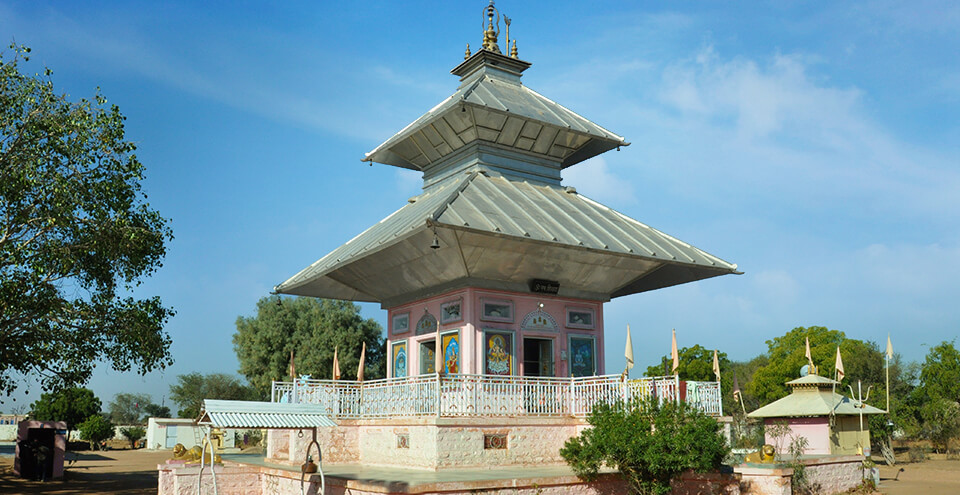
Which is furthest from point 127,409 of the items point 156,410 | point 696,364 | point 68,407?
point 696,364

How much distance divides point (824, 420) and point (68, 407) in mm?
54365

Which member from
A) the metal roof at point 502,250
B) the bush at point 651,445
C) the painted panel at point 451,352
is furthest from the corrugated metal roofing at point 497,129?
the bush at point 651,445

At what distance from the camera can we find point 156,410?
9406 centimetres

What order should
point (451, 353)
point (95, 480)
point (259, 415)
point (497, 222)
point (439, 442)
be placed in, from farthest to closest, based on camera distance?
point (95, 480), point (451, 353), point (497, 222), point (439, 442), point (259, 415)

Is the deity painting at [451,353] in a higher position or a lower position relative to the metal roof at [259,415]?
higher

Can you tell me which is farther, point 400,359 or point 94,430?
point 94,430

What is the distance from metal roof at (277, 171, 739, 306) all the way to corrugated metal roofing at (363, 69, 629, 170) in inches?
48.6

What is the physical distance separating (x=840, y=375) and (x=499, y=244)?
38.6 ft

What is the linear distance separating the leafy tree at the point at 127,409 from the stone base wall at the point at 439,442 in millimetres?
88622

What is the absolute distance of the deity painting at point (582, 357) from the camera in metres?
20.3

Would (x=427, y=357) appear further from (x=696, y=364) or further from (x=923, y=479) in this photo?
(x=696, y=364)

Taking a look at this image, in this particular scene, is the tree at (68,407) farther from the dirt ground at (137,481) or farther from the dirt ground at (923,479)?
the dirt ground at (923,479)

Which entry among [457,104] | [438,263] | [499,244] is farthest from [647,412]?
[457,104]

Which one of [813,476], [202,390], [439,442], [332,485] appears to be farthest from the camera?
[202,390]
